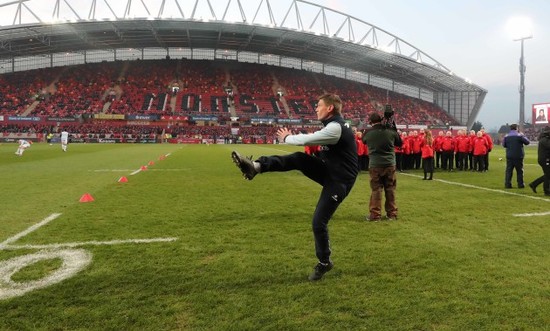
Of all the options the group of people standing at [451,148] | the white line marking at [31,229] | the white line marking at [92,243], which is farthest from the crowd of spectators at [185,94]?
the white line marking at [92,243]

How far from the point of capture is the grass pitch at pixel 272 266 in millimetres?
3131

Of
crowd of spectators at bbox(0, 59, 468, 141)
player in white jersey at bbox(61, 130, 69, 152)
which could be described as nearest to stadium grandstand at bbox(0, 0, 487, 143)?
crowd of spectators at bbox(0, 59, 468, 141)

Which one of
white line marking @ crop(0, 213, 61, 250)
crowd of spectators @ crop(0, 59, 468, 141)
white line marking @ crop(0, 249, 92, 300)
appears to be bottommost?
white line marking @ crop(0, 249, 92, 300)

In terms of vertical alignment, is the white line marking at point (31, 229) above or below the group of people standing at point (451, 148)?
below

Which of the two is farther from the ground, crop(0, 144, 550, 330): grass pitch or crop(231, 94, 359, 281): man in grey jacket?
crop(231, 94, 359, 281): man in grey jacket

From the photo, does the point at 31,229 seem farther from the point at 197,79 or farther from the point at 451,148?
the point at 197,79

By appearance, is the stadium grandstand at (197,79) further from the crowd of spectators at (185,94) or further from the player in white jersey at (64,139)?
the player in white jersey at (64,139)

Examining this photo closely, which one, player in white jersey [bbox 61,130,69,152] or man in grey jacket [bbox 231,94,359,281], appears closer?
man in grey jacket [bbox 231,94,359,281]

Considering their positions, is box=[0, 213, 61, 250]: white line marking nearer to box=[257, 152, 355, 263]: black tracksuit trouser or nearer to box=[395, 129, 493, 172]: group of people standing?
box=[257, 152, 355, 263]: black tracksuit trouser

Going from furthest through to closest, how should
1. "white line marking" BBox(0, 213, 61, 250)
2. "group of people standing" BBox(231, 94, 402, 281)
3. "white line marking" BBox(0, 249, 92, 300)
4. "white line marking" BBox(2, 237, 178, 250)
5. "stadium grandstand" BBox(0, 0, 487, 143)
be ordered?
"stadium grandstand" BBox(0, 0, 487, 143) → "white line marking" BBox(0, 213, 61, 250) → "white line marking" BBox(2, 237, 178, 250) → "group of people standing" BBox(231, 94, 402, 281) → "white line marking" BBox(0, 249, 92, 300)

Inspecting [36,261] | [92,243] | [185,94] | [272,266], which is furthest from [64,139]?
[185,94]

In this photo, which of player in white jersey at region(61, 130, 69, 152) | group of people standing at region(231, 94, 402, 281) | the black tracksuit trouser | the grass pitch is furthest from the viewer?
player in white jersey at region(61, 130, 69, 152)

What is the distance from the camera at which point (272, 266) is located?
435cm

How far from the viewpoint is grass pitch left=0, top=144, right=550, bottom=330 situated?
10.3 feet
